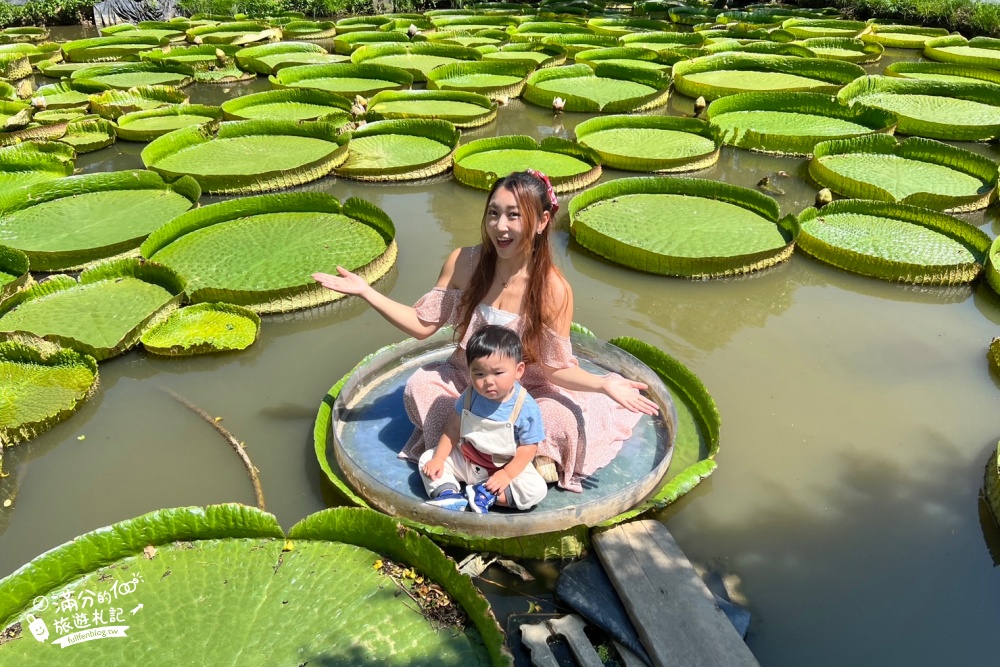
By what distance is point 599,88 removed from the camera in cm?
1062

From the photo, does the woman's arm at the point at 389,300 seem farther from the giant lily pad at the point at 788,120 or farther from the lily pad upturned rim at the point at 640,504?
the giant lily pad at the point at 788,120

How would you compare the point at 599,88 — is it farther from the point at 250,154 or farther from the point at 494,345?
the point at 494,345

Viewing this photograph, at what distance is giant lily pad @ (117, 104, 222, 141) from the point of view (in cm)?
838

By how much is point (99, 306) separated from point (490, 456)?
3446mm

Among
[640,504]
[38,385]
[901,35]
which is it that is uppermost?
[901,35]

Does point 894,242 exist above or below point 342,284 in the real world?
below

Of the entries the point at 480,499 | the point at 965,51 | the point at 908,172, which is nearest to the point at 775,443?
the point at 480,499

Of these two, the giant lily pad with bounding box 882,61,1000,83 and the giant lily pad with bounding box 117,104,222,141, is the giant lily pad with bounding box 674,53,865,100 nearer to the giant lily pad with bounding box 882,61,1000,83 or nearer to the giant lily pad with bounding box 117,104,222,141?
the giant lily pad with bounding box 882,61,1000,83

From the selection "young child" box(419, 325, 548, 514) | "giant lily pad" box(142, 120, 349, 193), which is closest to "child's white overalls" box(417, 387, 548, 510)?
"young child" box(419, 325, 548, 514)

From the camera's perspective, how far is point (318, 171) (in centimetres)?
720

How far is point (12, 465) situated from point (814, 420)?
4588 millimetres

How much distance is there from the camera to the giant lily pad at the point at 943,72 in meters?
11.1

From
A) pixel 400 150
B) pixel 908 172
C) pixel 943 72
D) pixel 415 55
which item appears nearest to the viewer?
pixel 908 172

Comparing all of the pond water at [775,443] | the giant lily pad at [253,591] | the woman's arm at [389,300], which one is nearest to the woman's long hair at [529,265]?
the woman's arm at [389,300]
